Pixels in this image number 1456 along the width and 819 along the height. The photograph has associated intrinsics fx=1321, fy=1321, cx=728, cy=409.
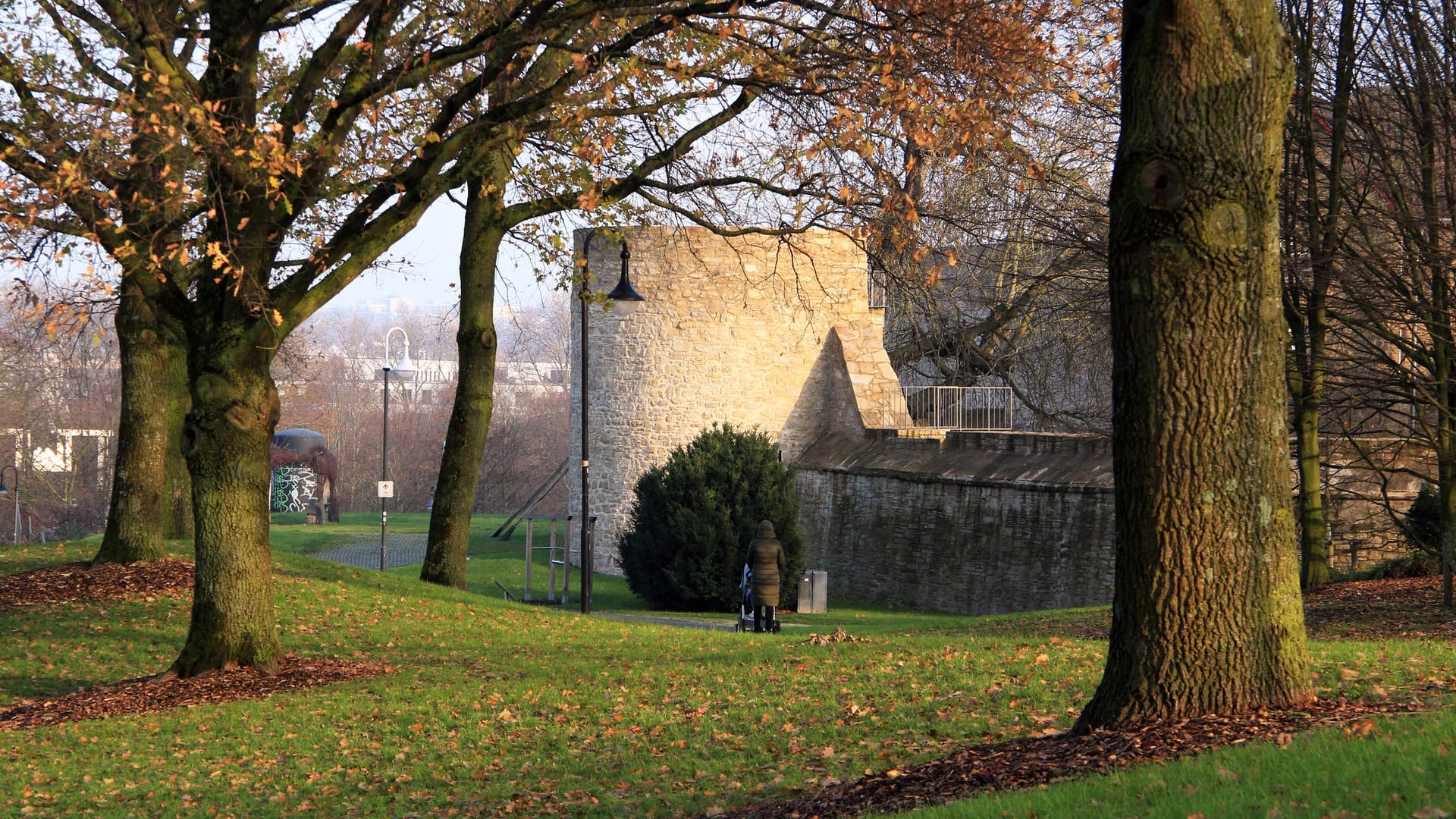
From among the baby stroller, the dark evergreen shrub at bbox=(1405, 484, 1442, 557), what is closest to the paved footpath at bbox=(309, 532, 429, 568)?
the baby stroller

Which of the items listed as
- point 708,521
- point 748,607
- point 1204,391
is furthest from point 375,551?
point 1204,391

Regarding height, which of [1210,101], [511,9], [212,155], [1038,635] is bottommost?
[1038,635]

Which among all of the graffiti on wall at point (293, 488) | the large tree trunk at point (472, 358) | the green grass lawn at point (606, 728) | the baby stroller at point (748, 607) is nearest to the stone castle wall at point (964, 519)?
the baby stroller at point (748, 607)

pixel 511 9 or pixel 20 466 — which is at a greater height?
pixel 511 9

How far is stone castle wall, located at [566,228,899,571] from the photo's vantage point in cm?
2906

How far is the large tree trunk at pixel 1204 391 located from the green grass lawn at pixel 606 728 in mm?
659

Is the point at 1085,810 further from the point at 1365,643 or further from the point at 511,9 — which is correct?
the point at 511,9

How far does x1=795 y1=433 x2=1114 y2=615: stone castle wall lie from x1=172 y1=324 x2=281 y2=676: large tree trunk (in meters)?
13.2

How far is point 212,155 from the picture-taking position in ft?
32.7

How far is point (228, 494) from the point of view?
10.1 meters

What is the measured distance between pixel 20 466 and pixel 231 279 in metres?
40.2

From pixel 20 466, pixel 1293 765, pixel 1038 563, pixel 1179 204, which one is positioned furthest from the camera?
pixel 20 466

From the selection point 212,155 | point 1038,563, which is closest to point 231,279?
point 212,155

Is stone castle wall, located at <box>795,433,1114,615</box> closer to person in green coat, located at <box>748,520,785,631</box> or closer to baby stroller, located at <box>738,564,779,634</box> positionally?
baby stroller, located at <box>738,564,779,634</box>
